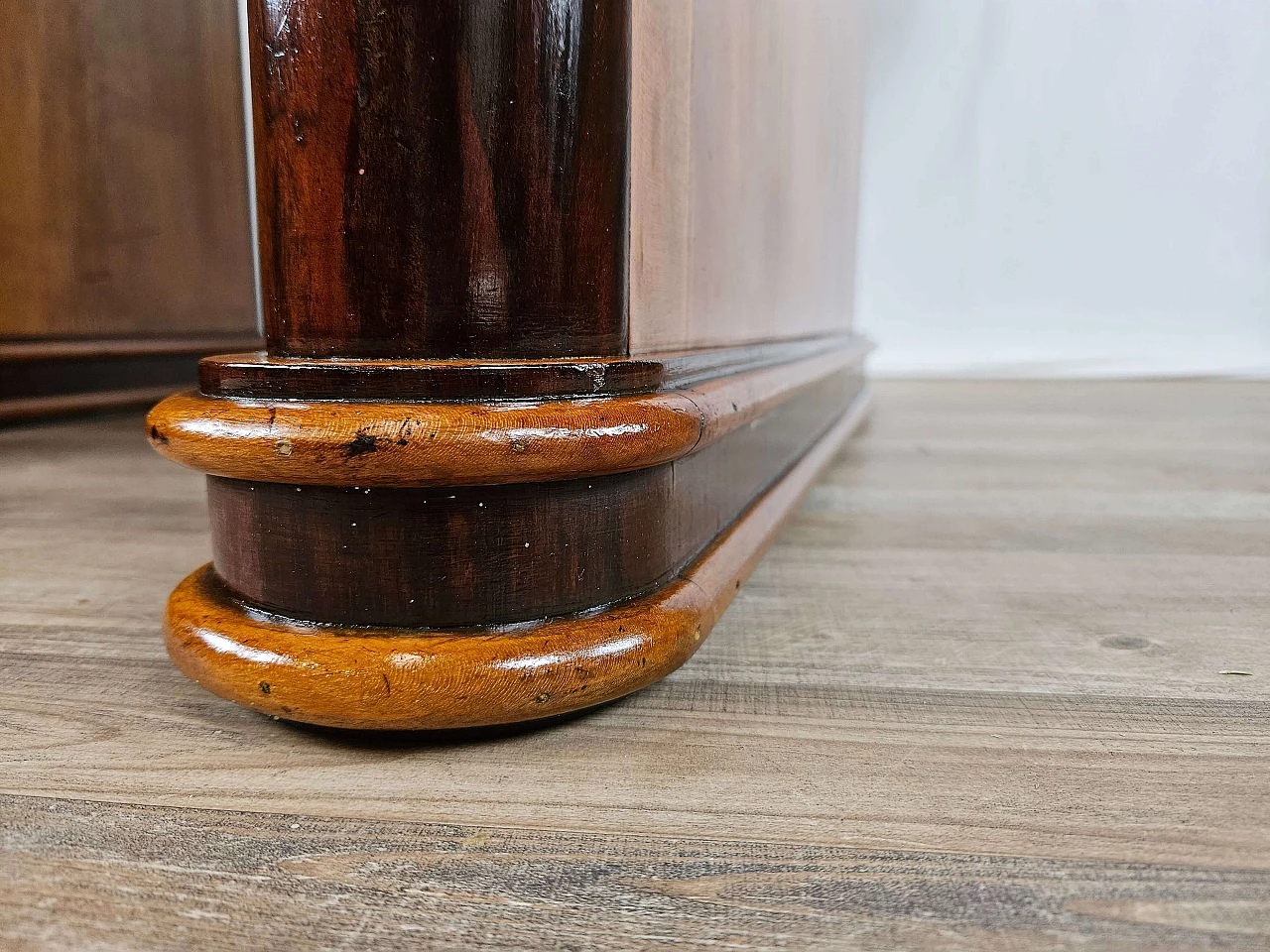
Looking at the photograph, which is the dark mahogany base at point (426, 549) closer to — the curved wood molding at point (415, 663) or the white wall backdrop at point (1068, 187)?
the curved wood molding at point (415, 663)

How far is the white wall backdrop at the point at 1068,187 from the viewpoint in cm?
237

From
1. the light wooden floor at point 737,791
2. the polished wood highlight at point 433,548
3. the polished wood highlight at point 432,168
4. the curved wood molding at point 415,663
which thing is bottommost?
the light wooden floor at point 737,791

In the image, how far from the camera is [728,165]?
607 mm

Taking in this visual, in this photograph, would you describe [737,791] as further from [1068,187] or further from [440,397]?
[1068,187]

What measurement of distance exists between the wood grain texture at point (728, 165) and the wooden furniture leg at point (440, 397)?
0.06 feet

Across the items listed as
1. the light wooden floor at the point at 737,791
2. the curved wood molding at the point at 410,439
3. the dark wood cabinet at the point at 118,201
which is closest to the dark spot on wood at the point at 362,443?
the curved wood molding at the point at 410,439

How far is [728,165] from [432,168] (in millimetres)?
284

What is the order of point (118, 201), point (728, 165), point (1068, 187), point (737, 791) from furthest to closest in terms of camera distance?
1. point (1068, 187)
2. point (118, 201)
3. point (728, 165)
4. point (737, 791)

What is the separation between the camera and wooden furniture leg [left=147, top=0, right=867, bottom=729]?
0.36m

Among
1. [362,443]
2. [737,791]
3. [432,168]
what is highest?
[432,168]

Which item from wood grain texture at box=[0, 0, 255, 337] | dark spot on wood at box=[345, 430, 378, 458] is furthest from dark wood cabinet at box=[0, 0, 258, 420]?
dark spot on wood at box=[345, 430, 378, 458]

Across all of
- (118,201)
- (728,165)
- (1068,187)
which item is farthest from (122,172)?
(1068,187)

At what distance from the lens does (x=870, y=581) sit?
2.08 feet

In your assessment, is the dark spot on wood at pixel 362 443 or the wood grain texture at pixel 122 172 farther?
the wood grain texture at pixel 122 172
